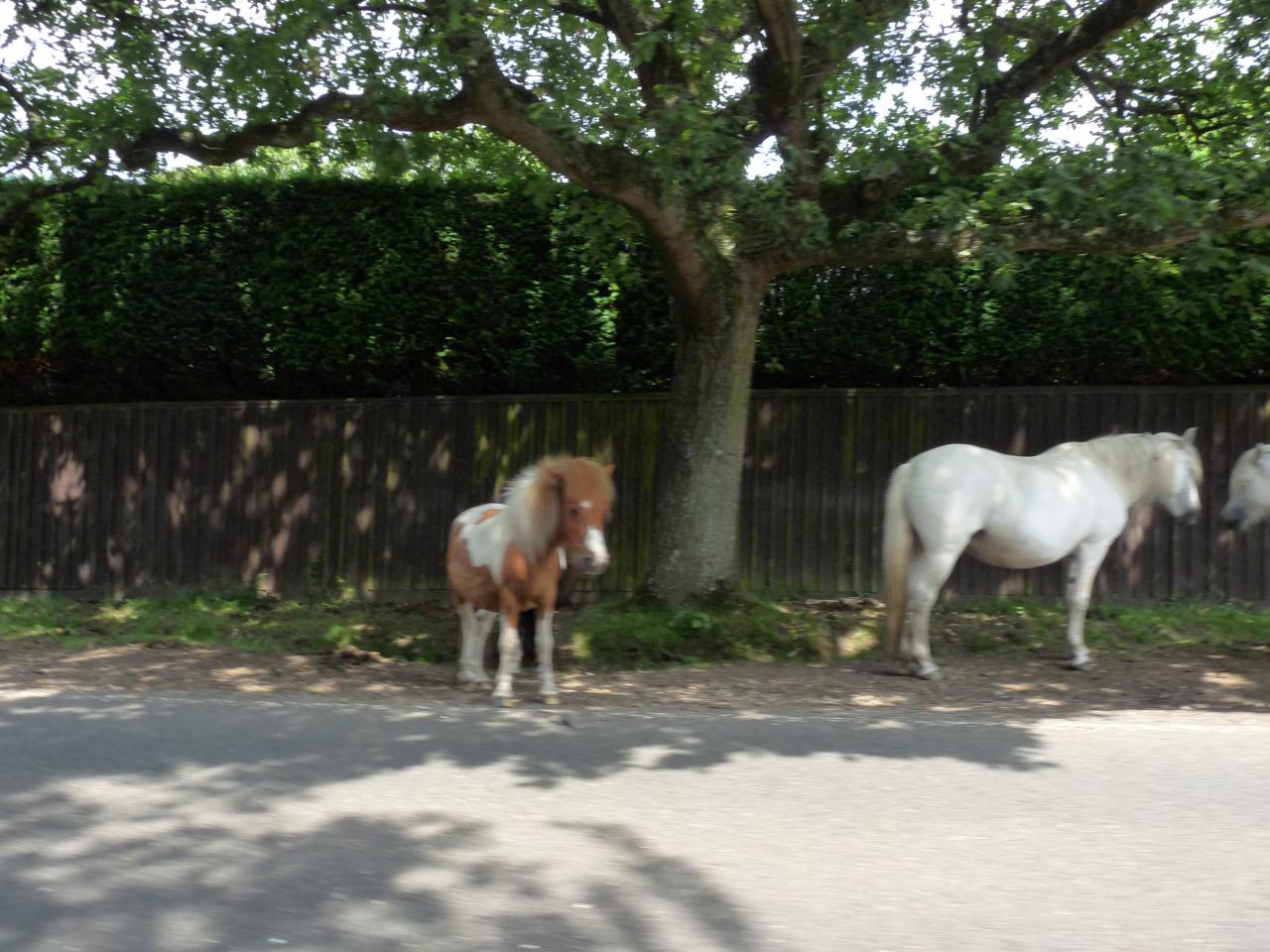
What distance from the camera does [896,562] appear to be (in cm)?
962

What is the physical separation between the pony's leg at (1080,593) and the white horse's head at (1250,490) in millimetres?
1348

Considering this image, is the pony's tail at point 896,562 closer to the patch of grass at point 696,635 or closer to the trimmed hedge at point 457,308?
the patch of grass at point 696,635

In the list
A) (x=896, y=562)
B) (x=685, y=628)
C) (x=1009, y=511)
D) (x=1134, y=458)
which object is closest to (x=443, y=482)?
(x=685, y=628)

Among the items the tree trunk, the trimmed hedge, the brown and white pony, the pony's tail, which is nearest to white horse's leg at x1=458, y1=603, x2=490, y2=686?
the brown and white pony

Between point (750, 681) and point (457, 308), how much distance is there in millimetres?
6255

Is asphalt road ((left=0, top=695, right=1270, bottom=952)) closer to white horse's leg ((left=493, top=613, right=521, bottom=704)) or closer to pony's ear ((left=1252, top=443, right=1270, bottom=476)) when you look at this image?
white horse's leg ((left=493, top=613, right=521, bottom=704))

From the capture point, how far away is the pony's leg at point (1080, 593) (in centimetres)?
998

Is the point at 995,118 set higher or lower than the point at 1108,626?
higher

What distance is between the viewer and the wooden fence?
42.0 feet

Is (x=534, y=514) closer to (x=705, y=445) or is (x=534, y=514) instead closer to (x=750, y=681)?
(x=750, y=681)

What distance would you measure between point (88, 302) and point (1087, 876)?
515 inches

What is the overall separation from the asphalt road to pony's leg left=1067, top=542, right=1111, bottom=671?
2.51 metres

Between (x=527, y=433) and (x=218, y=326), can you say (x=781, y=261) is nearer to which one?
(x=527, y=433)

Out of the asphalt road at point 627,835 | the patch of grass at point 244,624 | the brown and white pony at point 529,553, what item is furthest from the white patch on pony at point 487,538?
the patch of grass at point 244,624
